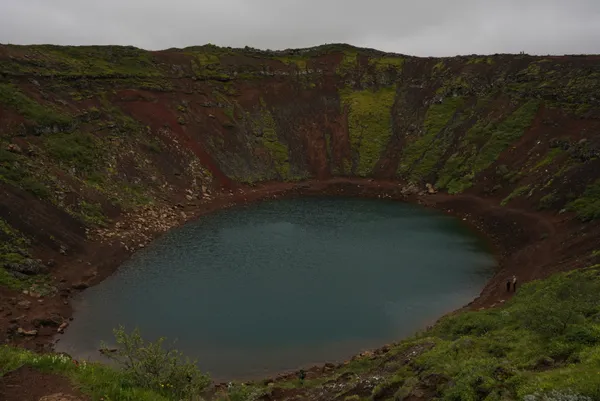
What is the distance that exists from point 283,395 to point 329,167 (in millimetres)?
60499

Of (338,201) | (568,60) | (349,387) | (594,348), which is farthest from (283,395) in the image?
(568,60)

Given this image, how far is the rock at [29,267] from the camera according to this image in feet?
121

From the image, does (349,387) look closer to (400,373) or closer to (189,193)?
(400,373)

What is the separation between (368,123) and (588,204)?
153 feet

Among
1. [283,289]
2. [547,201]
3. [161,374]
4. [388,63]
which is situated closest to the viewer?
[161,374]

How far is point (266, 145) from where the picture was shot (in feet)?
265

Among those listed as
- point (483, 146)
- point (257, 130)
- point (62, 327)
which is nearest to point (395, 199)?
point (483, 146)

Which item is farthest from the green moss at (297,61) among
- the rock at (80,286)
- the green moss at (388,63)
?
the rock at (80,286)

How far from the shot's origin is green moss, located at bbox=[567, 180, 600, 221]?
41.5 metres

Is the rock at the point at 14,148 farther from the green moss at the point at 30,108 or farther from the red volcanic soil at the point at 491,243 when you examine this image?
the red volcanic soil at the point at 491,243

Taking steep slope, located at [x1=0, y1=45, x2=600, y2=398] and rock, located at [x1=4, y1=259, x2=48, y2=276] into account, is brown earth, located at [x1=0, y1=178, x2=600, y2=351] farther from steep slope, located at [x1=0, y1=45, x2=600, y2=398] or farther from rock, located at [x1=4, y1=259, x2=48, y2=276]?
rock, located at [x1=4, y1=259, x2=48, y2=276]

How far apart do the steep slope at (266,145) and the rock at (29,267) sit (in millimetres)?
194

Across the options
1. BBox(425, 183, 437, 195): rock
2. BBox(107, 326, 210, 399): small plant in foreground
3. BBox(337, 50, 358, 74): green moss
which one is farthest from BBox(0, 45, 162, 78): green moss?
BBox(107, 326, 210, 399): small plant in foreground

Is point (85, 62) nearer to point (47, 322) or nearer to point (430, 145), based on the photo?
point (47, 322)
